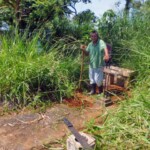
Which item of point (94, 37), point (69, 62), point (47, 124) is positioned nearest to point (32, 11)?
point (69, 62)

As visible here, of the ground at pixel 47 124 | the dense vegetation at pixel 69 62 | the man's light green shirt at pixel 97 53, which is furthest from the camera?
the man's light green shirt at pixel 97 53

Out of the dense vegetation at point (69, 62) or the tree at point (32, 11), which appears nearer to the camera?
the dense vegetation at point (69, 62)

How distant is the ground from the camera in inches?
167

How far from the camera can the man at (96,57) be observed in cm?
609

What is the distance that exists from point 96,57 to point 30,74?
1329 mm

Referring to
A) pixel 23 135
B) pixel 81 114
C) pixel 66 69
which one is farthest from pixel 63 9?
pixel 23 135

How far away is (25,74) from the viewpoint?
566 centimetres

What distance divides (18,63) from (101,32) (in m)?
3.93

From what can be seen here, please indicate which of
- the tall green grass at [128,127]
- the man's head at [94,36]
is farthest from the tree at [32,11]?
the tall green grass at [128,127]

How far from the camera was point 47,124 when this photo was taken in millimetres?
4898

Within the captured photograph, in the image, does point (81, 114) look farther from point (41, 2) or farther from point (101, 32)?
point (101, 32)

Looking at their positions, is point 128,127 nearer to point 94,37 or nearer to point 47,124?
point 47,124

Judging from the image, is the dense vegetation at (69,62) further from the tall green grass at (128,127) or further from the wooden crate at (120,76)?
the wooden crate at (120,76)

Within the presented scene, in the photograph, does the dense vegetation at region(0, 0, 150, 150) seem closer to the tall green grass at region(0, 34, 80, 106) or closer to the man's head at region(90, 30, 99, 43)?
the tall green grass at region(0, 34, 80, 106)
